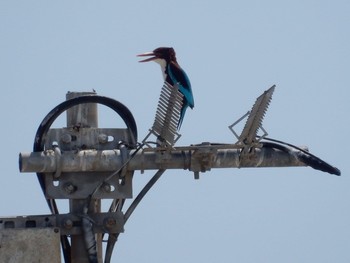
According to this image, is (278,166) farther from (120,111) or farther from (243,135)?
(120,111)

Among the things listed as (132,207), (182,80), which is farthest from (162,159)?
(182,80)

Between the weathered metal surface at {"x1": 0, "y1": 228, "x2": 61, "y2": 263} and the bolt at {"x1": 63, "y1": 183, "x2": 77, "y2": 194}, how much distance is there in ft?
1.82

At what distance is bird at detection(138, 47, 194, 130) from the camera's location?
541 inches

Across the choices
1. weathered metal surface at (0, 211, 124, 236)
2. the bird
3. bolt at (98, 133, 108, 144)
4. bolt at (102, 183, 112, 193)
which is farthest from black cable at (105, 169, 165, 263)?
the bird

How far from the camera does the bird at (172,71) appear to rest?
1374 cm

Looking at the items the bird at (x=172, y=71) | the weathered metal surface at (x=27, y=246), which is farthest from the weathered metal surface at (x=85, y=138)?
the bird at (x=172, y=71)

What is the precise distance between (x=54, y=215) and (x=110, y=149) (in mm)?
639

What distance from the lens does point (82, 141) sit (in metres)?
9.95

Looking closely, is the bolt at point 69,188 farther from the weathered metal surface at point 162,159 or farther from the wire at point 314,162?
the wire at point 314,162

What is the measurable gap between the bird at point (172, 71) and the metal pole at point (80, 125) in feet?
10.8

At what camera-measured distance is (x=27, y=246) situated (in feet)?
30.3

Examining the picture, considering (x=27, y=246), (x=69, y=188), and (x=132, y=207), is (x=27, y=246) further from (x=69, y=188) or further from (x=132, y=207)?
(x=132, y=207)

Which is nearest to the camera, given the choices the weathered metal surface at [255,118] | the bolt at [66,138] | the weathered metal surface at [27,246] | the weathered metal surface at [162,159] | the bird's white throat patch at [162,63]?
the weathered metal surface at [27,246]

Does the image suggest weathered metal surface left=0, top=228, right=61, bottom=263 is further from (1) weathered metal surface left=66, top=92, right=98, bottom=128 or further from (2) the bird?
(2) the bird
